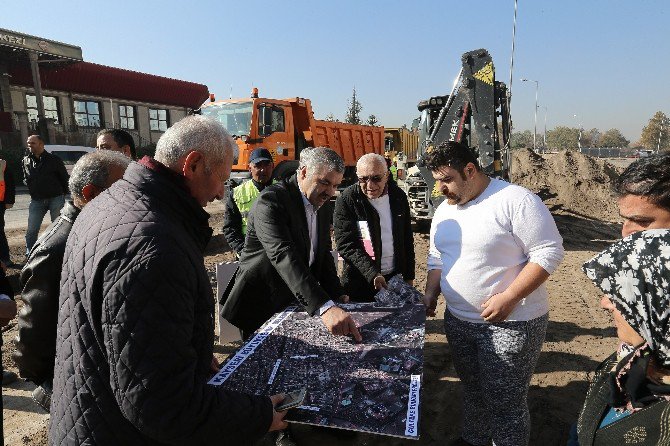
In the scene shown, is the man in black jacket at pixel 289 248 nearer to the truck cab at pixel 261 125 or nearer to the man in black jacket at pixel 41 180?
the man in black jacket at pixel 41 180

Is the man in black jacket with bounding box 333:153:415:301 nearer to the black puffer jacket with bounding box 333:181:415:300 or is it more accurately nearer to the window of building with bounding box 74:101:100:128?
the black puffer jacket with bounding box 333:181:415:300

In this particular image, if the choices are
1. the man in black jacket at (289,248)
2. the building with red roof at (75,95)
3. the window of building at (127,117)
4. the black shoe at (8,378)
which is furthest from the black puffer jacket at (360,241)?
the window of building at (127,117)

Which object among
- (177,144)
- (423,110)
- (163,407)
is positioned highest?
(423,110)

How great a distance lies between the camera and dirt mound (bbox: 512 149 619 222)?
14336 millimetres

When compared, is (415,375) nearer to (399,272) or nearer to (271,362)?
(271,362)

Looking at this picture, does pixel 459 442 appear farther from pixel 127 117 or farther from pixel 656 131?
pixel 656 131

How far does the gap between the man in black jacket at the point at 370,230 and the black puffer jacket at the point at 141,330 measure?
7.09 feet

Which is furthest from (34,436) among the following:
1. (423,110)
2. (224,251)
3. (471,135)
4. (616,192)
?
(423,110)

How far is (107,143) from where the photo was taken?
344cm

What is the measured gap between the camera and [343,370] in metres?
1.81

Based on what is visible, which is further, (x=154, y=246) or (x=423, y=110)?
→ (x=423, y=110)

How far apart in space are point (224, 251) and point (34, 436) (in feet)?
17.0

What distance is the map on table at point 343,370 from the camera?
1.51 m

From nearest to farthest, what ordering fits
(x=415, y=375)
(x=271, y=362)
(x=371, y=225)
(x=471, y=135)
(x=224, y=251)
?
(x=415, y=375) < (x=271, y=362) < (x=371, y=225) < (x=224, y=251) < (x=471, y=135)
